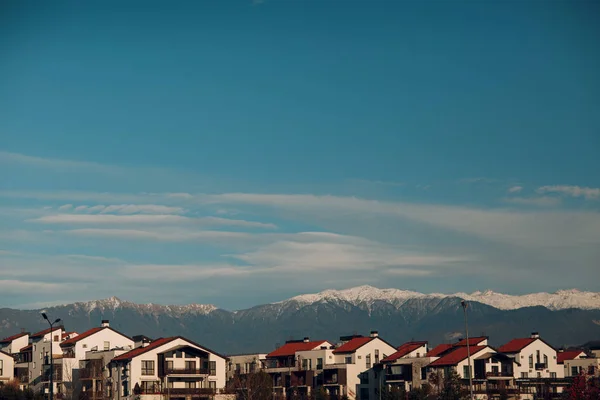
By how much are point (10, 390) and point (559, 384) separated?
7450 centimetres

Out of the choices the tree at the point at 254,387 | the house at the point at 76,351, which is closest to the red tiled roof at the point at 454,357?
the tree at the point at 254,387

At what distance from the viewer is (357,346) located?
147m

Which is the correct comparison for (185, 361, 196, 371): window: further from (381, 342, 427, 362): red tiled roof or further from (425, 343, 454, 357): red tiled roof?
(425, 343, 454, 357): red tiled roof

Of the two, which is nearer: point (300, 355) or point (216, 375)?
point (216, 375)

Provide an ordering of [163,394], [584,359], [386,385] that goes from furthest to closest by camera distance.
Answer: [584,359] < [386,385] < [163,394]

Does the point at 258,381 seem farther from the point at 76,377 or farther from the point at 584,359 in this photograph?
the point at 584,359

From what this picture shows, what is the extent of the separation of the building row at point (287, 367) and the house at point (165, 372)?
13 cm

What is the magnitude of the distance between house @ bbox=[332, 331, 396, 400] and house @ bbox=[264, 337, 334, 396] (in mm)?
2492

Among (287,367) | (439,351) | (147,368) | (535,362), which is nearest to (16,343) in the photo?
(147,368)

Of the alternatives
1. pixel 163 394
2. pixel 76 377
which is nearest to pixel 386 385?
pixel 163 394

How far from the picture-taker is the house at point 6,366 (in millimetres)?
152250

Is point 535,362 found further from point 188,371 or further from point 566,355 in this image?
point 188,371

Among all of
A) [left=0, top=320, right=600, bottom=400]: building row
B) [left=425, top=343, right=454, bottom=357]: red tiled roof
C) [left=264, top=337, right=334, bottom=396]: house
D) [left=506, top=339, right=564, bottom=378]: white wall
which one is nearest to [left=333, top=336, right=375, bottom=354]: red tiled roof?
[left=0, top=320, right=600, bottom=400]: building row

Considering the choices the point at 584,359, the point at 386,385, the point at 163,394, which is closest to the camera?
the point at 163,394
